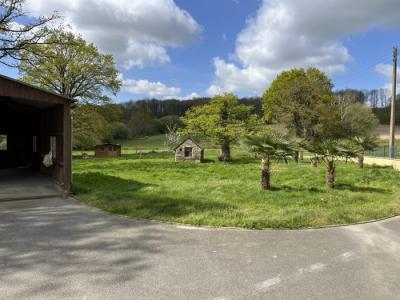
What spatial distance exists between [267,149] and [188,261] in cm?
605

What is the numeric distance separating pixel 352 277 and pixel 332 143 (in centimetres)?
750

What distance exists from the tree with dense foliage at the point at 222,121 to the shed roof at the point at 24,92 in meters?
18.3

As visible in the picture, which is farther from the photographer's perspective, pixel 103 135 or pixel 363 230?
pixel 103 135

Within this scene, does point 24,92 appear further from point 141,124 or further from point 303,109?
point 141,124

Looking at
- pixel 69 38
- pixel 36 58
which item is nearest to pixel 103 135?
pixel 69 38

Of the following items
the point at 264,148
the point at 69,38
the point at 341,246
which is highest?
the point at 69,38

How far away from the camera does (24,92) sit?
10.3m

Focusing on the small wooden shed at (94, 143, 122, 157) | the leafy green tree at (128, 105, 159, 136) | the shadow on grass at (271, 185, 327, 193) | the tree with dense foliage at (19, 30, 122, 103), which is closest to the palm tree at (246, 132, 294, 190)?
the shadow on grass at (271, 185, 327, 193)

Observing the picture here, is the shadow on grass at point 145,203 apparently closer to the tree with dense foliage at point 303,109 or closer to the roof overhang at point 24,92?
the roof overhang at point 24,92

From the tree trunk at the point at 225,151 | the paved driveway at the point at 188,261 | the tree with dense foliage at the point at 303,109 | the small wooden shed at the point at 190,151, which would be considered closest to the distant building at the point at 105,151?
the small wooden shed at the point at 190,151

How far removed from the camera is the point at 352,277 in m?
4.38

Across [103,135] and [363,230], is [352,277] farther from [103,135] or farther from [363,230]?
[103,135]

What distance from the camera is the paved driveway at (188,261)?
393 centimetres

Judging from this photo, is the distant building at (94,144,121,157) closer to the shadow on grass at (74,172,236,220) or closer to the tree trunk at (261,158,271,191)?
the shadow on grass at (74,172,236,220)
